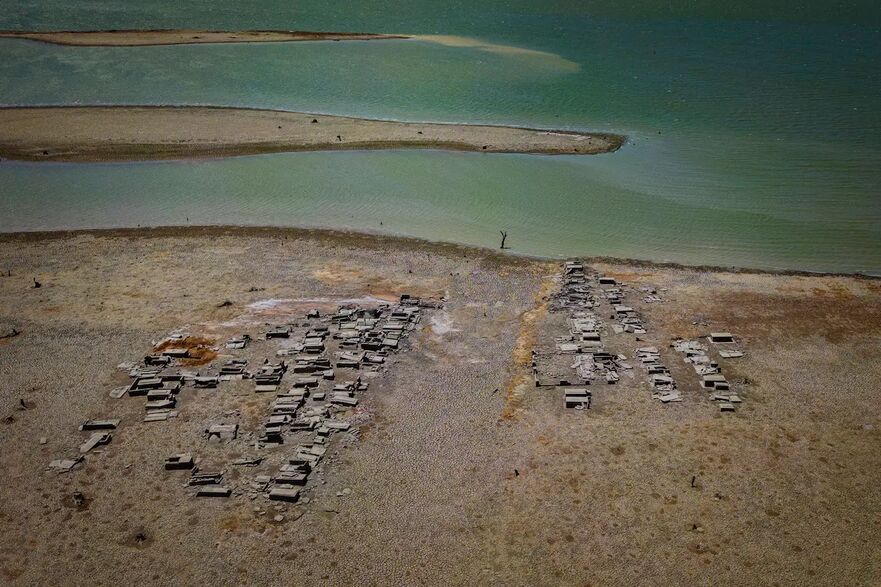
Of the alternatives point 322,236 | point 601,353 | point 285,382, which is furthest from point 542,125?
point 285,382

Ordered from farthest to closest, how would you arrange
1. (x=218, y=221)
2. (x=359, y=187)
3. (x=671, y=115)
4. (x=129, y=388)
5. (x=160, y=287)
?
(x=671, y=115) < (x=359, y=187) < (x=218, y=221) < (x=160, y=287) < (x=129, y=388)

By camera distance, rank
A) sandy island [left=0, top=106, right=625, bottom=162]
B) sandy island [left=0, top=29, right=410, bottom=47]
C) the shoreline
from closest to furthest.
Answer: the shoreline < sandy island [left=0, top=106, right=625, bottom=162] < sandy island [left=0, top=29, right=410, bottom=47]

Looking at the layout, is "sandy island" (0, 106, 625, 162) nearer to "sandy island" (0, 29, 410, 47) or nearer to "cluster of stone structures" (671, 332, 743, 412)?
"cluster of stone structures" (671, 332, 743, 412)

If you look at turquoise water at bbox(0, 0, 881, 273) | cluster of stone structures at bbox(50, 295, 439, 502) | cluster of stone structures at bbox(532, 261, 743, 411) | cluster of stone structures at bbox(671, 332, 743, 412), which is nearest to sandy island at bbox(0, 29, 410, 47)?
turquoise water at bbox(0, 0, 881, 273)

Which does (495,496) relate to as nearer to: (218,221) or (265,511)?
(265,511)

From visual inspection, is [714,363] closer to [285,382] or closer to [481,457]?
[481,457]

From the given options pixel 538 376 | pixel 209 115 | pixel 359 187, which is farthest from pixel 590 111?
pixel 538 376
